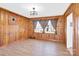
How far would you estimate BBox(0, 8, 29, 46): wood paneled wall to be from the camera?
8.93 ft

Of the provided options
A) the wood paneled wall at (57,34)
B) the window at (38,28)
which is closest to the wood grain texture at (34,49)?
the wood paneled wall at (57,34)

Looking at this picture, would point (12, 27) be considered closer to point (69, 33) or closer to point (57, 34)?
point (57, 34)

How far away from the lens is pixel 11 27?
2.78m

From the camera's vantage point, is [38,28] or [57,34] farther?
[38,28]

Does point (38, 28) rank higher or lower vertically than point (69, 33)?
higher

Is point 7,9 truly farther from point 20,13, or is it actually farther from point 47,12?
point 47,12

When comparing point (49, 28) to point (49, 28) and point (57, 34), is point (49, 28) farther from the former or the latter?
point (57, 34)

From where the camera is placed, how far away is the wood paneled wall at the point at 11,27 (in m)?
2.72

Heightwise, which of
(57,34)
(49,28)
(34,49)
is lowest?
(34,49)

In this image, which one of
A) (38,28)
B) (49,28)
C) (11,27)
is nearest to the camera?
(11,27)

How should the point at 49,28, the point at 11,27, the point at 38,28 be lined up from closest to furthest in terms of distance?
1. the point at 11,27
2. the point at 49,28
3. the point at 38,28

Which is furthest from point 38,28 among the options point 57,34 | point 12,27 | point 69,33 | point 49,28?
point 69,33

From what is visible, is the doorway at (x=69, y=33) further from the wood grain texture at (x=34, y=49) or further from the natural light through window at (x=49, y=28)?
the natural light through window at (x=49, y=28)

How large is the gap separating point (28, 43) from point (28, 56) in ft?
1.61
